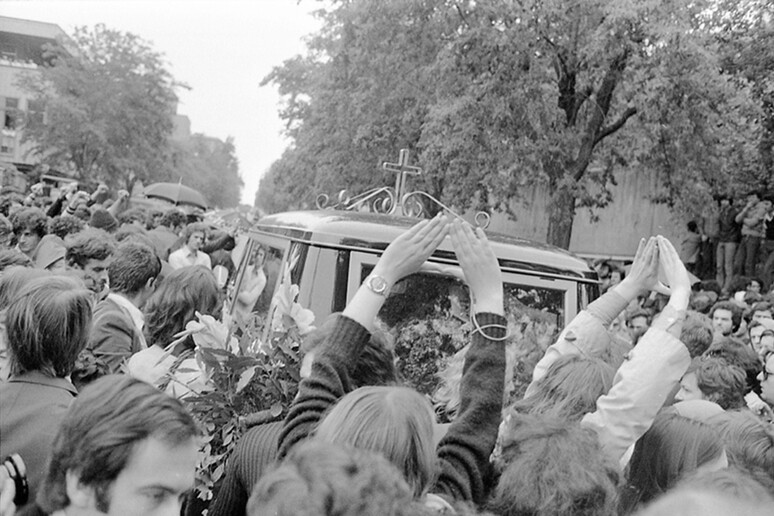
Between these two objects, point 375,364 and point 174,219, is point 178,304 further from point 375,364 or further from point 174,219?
point 174,219

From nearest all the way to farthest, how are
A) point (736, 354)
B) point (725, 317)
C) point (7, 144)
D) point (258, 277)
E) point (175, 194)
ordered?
1. point (736, 354)
2. point (258, 277)
3. point (725, 317)
4. point (175, 194)
5. point (7, 144)

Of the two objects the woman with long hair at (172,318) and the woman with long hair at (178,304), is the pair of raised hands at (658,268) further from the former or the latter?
the woman with long hair at (178,304)

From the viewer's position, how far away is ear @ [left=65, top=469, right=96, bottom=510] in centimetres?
185

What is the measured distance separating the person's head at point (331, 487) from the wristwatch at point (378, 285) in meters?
0.74

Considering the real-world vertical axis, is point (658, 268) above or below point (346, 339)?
above

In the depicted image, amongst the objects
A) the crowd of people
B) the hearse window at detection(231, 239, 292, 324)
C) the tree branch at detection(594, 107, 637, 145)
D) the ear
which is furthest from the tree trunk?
the ear

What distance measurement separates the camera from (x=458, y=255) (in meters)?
2.26

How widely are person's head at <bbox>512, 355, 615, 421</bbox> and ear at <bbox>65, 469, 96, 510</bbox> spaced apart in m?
1.24

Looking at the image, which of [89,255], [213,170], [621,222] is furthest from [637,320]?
[213,170]

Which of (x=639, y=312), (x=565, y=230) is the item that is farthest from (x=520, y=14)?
(x=639, y=312)

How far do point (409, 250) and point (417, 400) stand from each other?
50 centimetres

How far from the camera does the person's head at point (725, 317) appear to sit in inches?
281

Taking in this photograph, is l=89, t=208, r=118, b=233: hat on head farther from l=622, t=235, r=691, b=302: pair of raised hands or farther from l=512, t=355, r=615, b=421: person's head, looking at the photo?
l=512, t=355, r=615, b=421: person's head

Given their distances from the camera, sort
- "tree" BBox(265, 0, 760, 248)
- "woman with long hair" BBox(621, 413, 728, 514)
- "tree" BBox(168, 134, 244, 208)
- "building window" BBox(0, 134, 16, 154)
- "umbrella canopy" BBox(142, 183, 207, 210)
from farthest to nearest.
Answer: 1. "tree" BBox(168, 134, 244, 208)
2. "building window" BBox(0, 134, 16, 154)
3. "umbrella canopy" BBox(142, 183, 207, 210)
4. "tree" BBox(265, 0, 760, 248)
5. "woman with long hair" BBox(621, 413, 728, 514)
